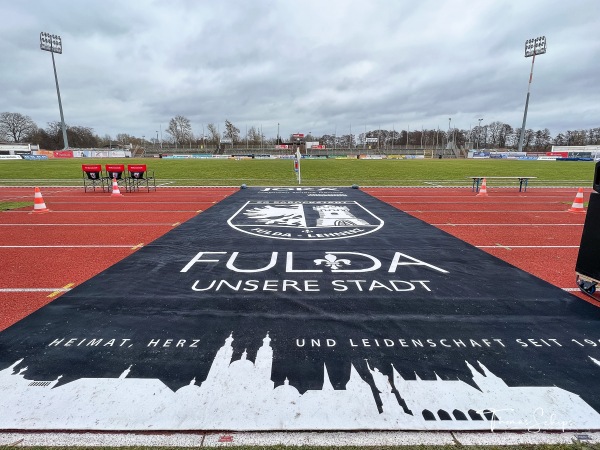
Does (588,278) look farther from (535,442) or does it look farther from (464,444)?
(464,444)

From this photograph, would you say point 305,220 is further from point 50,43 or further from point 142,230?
point 50,43

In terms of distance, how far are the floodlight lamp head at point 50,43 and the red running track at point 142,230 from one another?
7029cm

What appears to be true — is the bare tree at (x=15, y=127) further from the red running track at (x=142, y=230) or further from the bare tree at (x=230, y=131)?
the red running track at (x=142, y=230)

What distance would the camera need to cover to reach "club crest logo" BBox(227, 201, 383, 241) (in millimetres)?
8000

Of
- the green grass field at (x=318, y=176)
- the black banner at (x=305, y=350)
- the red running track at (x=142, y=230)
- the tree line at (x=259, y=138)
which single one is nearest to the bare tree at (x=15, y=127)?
the tree line at (x=259, y=138)

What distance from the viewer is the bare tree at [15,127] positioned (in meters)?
102

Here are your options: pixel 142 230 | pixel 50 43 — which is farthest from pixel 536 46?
pixel 50 43

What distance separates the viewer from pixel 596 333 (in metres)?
3.54

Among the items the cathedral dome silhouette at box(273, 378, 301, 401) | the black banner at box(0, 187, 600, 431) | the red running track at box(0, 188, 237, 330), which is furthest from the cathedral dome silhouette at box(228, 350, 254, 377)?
the red running track at box(0, 188, 237, 330)

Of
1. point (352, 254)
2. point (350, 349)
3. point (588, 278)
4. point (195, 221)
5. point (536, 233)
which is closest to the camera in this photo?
point (350, 349)

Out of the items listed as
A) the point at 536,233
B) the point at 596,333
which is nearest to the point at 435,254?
the point at 596,333

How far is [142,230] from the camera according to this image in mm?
8547

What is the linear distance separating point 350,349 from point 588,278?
3574 mm

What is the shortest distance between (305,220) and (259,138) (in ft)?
431
